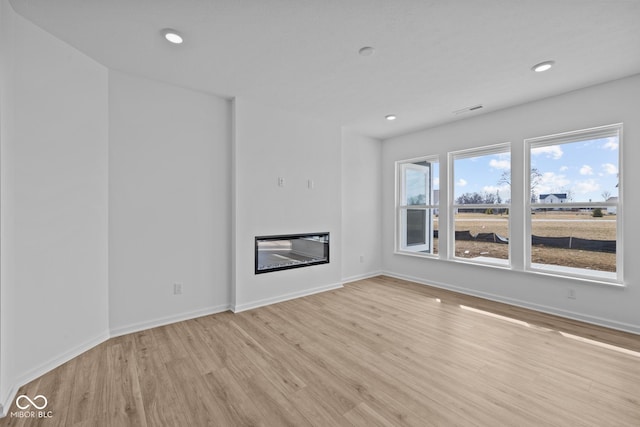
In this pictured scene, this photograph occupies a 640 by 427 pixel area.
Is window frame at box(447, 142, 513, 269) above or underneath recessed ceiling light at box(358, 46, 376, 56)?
underneath

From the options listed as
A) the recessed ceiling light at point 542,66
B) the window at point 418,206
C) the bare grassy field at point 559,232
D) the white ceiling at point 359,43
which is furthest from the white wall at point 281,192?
the recessed ceiling light at point 542,66

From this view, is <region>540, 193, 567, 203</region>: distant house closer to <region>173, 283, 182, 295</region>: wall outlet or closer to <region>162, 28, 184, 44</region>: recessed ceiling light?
<region>162, 28, 184, 44</region>: recessed ceiling light

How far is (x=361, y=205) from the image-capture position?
16.5 feet

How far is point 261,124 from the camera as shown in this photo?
140 inches

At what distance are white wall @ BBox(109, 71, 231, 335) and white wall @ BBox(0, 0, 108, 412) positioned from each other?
0.14 m

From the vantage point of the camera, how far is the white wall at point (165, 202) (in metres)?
2.71

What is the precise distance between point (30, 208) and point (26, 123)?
2.09 feet

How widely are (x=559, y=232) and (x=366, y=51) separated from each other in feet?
10.6

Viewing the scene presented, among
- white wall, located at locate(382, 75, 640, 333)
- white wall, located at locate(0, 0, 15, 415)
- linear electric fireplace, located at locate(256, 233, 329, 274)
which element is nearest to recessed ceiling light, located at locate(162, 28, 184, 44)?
white wall, located at locate(0, 0, 15, 415)

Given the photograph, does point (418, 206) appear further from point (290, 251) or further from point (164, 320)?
point (164, 320)

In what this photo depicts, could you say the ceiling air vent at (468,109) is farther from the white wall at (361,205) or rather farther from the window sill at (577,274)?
the window sill at (577,274)

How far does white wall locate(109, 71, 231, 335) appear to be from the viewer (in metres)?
2.71

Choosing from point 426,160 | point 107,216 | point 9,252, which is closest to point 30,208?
point 9,252

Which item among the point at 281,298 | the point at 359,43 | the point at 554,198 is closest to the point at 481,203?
the point at 554,198
